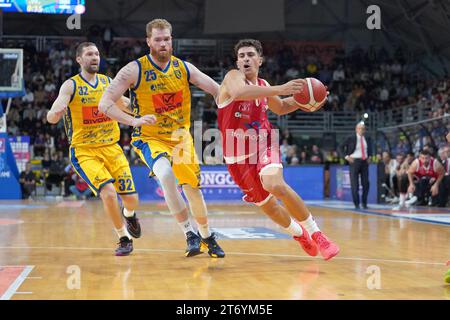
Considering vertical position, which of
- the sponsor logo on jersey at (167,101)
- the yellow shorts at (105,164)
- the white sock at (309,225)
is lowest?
the white sock at (309,225)

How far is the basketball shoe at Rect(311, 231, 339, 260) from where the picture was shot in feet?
19.7

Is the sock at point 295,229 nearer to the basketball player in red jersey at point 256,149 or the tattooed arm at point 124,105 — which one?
the basketball player in red jersey at point 256,149

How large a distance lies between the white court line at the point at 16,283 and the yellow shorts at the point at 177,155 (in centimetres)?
156

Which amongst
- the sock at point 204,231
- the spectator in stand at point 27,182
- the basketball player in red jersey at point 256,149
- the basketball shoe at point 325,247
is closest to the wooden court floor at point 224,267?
the basketball shoe at point 325,247

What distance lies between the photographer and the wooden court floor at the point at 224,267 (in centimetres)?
467

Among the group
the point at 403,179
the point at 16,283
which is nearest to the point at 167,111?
the point at 16,283

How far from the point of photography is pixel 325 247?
239 inches

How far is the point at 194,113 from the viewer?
1084 inches

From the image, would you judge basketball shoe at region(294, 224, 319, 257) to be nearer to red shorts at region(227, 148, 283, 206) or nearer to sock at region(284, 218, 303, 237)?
sock at region(284, 218, 303, 237)

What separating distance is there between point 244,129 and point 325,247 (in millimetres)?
1367

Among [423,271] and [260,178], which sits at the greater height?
[260,178]

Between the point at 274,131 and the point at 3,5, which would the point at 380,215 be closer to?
the point at 274,131
